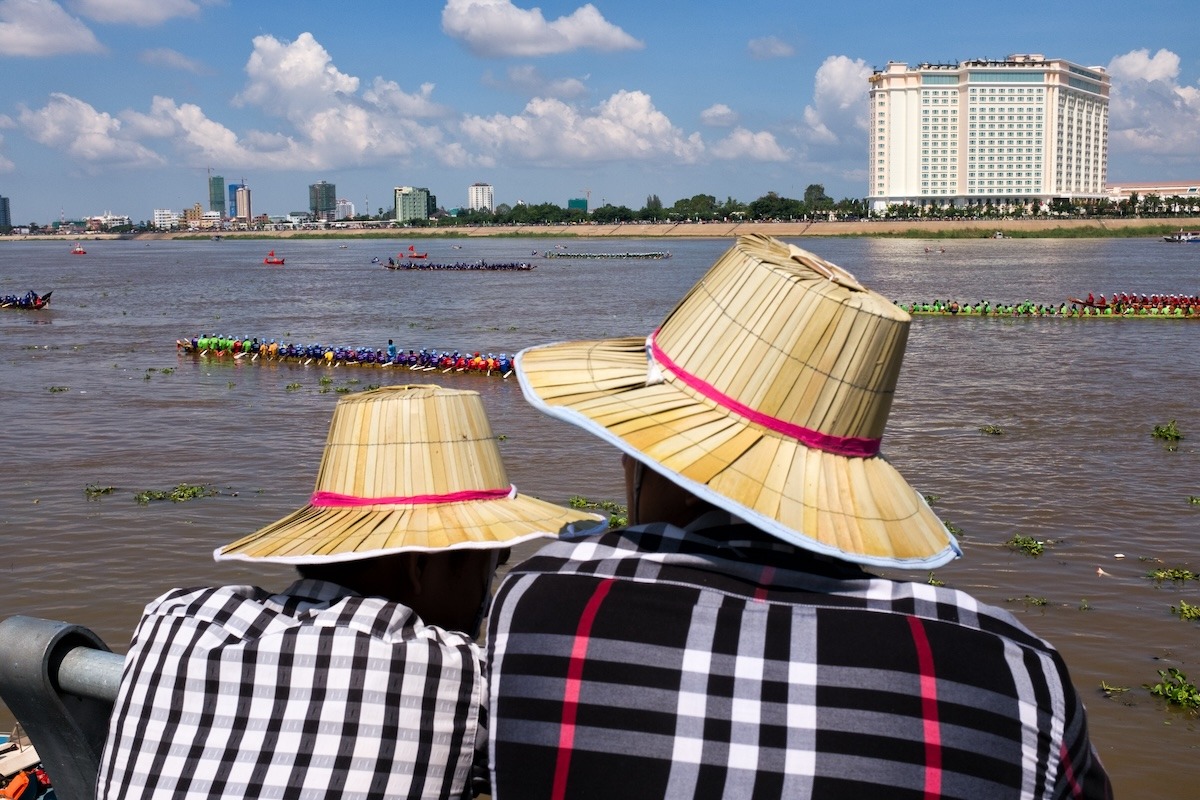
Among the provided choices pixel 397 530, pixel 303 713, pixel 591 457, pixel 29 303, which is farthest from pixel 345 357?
pixel 29 303

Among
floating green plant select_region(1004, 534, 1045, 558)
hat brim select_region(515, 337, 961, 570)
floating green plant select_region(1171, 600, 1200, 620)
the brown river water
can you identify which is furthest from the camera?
floating green plant select_region(1004, 534, 1045, 558)

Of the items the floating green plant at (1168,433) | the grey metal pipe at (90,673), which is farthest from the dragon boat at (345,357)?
the grey metal pipe at (90,673)

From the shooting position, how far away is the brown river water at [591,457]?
9.38m

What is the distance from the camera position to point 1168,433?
17.5m

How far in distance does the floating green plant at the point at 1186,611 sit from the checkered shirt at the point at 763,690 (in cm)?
855

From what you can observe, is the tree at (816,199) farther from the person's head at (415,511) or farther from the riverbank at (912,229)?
the person's head at (415,511)

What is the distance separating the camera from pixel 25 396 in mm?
22672

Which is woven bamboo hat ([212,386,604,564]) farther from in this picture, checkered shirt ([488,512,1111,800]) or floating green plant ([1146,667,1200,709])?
floating green plant ([1146,667,1200,709])

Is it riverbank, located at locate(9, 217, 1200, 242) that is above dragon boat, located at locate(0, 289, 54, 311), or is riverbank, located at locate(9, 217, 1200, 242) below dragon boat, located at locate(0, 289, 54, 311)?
above

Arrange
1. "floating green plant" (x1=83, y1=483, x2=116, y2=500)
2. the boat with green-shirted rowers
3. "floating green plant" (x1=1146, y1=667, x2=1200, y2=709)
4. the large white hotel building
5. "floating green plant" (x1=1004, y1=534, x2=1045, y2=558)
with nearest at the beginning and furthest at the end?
"floating green plant" (x1=1146, y1=667, x2=1200, y2=709), "floating green plant" (x1=1004, y1=534, x2=1045, y2=558), "floating green plant" (x1=83, y1=483, x2=116, y2=500), the boat with green-shirted rowers, the large white hotel building

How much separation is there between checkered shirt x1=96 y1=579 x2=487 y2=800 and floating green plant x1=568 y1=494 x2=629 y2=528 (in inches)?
392

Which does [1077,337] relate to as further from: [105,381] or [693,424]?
[693,424]

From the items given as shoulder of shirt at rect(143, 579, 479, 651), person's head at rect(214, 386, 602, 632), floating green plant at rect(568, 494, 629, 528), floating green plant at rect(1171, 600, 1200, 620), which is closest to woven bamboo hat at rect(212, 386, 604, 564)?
person's head at rect(214, 386, 602, 632)

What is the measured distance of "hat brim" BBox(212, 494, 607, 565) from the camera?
246cm
